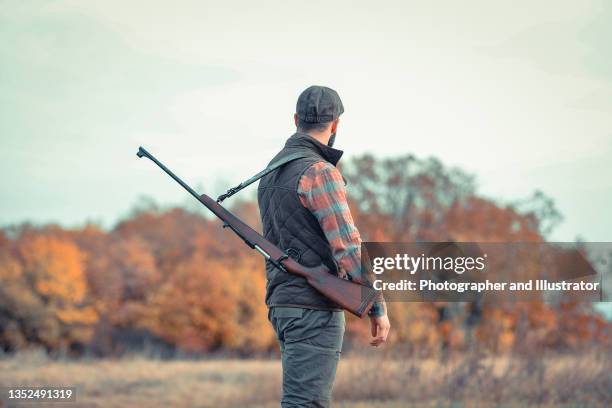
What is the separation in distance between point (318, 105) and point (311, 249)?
25.6 inches

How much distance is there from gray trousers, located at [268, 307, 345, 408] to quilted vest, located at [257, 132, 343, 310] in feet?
0.18

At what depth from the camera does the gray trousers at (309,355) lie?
3.47 meters

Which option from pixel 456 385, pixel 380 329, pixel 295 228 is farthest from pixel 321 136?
pixel 456 385

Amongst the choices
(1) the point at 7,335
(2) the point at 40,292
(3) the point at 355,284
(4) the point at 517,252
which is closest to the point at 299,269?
(3) the point at 355,284

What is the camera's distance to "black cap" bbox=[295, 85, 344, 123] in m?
3.72

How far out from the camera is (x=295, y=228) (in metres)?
3.63

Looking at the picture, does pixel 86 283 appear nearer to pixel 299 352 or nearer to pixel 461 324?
pixel 461 324

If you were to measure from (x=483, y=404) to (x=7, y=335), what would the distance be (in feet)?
113

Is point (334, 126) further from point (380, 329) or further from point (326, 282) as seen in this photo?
point (380, 329)

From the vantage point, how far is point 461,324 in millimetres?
10188

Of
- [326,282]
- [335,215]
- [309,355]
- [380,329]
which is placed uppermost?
[335,215]

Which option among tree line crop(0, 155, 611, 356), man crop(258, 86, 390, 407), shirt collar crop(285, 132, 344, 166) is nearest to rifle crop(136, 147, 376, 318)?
man crop(258, 86, 390, 407)

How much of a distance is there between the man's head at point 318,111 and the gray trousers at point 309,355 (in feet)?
2.69

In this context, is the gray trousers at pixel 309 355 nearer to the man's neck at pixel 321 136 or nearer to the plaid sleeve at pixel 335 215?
the plaid sleeve at pixel 335 215
